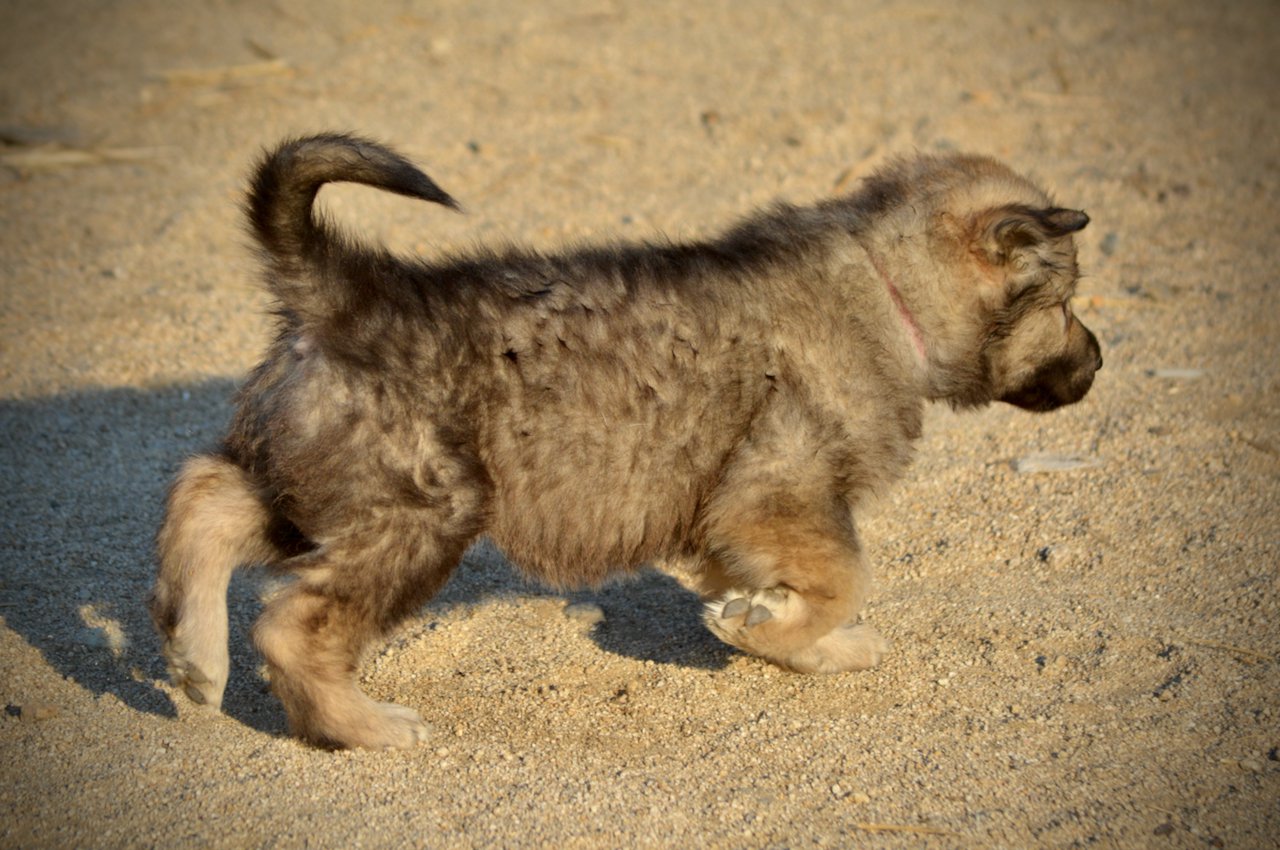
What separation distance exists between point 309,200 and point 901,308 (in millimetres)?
1929

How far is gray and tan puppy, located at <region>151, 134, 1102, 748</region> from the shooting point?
356 cm

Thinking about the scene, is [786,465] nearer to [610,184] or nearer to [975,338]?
[975,338]

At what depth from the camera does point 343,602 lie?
3578 millimetres

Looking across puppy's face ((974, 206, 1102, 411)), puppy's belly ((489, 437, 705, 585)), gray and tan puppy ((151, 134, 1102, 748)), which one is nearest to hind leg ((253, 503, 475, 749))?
gray and tan puppy ((151, 134, 1102, 748))

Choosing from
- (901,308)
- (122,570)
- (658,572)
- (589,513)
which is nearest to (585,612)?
(658,572)

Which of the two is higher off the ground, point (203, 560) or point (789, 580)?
point (789, 580)

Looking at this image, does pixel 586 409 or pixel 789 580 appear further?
pixel 789 580

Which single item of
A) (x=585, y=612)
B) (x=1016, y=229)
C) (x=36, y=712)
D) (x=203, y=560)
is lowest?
(x=36, y=712)

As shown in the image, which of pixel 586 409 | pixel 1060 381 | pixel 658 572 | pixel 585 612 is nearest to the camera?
pixel 586 409

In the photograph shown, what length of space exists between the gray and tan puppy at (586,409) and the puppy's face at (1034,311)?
0.01 metres

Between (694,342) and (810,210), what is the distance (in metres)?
0.80

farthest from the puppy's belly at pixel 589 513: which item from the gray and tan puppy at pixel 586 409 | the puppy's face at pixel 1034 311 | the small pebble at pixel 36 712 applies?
the small pebble at pixel 36 712

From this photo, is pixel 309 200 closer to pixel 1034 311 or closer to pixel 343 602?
pixel 343 602

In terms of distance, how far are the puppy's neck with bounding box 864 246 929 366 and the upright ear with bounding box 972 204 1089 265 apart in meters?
0.31
